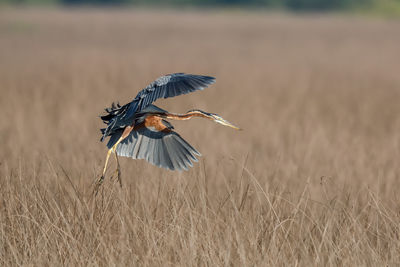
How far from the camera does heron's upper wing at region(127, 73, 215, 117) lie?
2.64m

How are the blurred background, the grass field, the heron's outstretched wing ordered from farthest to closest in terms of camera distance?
the blurred background
the grass field
the heron's outstretched wing

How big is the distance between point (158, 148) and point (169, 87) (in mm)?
384

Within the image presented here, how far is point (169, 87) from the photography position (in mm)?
2672

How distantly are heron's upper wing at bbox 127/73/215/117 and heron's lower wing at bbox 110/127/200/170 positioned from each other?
0.28 m

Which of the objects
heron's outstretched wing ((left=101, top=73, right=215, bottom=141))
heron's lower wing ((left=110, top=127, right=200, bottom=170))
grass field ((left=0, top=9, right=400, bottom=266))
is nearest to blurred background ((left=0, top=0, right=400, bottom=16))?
grass field ((left=0, top=9, right=400, bottom=266))

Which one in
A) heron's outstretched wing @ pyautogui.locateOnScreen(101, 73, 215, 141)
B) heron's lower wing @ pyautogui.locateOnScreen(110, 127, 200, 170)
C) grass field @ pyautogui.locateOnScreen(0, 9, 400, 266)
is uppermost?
heron's outstretched wing @ pyautogui.locateOnScreen(101, 73, 215, 141)

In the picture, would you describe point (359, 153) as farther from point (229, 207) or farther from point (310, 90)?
point (310, 90)

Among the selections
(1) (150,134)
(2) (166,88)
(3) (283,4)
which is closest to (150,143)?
(1) (150,134)

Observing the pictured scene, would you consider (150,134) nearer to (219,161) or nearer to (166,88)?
(166,88)

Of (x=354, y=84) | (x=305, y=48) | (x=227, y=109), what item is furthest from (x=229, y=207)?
(x=305, y=48)

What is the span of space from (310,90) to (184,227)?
18.8ft

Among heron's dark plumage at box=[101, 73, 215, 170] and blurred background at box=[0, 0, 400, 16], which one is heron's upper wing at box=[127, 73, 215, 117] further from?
blurred background at box=[0, 0, 400, 16]

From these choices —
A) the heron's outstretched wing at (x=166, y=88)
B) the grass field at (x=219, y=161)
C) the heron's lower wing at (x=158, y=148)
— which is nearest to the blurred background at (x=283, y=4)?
the grass field at (x=219, y=161)

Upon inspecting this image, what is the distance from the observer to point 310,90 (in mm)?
8414
